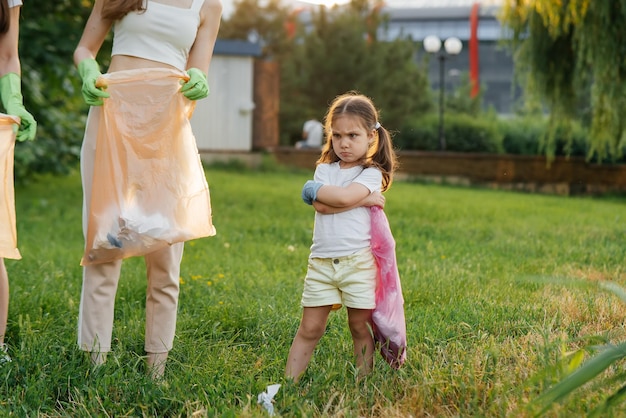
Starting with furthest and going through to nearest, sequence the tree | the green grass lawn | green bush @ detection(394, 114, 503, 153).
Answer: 1. the tree
2. green bush @ detection(394, 114, 503, 153)
3. the green grass lawn

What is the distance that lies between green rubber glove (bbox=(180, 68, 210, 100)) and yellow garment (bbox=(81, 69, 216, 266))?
29mm

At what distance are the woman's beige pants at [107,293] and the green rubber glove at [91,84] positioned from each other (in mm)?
→ 58

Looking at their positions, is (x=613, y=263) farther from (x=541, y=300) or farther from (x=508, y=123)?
(x=508, y=123)

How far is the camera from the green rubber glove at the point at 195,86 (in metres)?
3.04

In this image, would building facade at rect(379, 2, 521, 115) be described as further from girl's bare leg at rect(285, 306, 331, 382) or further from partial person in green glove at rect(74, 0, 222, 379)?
girl's bare leg at rect(285, 306, 331, 382)

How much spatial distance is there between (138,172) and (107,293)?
0.47 meters

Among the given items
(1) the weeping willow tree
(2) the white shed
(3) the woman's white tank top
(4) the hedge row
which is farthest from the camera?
(4) the hedge row

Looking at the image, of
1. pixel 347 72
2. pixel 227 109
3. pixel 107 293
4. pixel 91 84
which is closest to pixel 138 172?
pixel 91 84

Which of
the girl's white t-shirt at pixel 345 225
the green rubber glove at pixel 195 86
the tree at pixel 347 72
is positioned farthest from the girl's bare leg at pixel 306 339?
the tree at pixel 347 72

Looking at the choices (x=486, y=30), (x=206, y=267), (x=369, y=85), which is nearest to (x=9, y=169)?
(x=206, y=267)

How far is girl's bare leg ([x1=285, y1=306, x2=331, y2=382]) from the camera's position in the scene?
9.71 ft

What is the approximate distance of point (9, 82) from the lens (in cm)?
332

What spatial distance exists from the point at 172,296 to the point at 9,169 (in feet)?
2.59

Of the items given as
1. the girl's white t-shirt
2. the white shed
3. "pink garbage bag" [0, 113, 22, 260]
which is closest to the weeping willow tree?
the white shed
